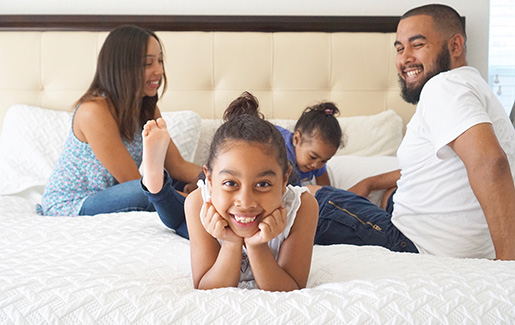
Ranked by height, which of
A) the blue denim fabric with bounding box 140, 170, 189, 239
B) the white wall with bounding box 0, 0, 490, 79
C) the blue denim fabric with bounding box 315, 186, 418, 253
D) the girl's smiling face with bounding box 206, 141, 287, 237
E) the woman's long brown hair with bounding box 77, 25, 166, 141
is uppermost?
the white wall with bounding box 0, 0, 490, 79

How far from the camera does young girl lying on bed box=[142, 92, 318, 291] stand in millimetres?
1106

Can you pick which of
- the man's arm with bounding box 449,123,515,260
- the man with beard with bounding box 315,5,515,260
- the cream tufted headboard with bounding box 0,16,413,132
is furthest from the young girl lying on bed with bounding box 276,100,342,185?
the man's arm with bounding box 449,123,515,260

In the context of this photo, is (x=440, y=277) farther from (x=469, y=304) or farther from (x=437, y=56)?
(x=437, y=56)

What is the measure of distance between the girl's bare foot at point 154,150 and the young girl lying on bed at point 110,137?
1.39 feet

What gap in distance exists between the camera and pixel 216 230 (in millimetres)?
1106

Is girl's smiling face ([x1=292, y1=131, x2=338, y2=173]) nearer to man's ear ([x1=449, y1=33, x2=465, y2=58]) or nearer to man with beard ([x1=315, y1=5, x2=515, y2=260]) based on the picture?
man with beard ([x1=315, y1=5, x2=515, y2=260])

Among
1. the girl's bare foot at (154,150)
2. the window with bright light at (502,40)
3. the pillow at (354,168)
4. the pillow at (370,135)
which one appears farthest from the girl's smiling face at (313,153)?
the window with bright light at (502,40)

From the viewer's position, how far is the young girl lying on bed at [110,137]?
194 centimetres

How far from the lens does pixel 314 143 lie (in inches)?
84.0

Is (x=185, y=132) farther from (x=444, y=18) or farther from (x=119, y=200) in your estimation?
(x=444, y=18)

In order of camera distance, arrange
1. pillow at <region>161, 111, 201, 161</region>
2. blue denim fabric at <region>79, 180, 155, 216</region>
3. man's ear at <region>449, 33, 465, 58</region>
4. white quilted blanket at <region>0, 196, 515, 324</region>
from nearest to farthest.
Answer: white quilted blanket at <region>0, 196, 515, 324</region>, man's ear at <region>449, 33, 465, 58</region>, blue denim fabric at <region>79, 180, 155, 216</region>, pillow at <region>161, 111, 201, 161</region>

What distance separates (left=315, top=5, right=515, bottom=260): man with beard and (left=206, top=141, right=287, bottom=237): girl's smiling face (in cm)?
53

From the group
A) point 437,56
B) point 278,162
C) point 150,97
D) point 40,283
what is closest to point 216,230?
point 278,162

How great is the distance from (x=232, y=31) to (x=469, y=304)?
203 centimetres
